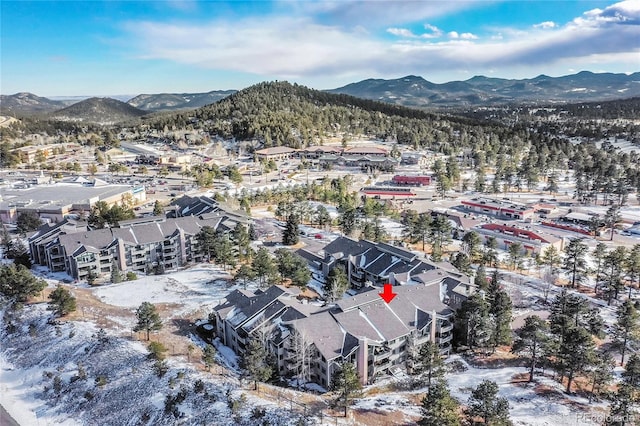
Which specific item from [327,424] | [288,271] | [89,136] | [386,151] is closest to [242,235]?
[288,271]

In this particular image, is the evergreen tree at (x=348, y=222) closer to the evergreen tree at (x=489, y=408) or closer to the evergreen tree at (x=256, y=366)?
the evergreen tree at (x=256, y=366)

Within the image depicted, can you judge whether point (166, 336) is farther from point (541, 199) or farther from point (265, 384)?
point (541, 199)

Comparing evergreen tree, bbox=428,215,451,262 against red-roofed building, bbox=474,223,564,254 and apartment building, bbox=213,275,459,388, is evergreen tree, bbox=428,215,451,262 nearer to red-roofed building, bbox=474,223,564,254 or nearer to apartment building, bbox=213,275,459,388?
red-roofed building, bbox=474,223,564,254

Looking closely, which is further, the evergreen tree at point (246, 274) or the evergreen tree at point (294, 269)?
the evergreen tree at point (294, 269)

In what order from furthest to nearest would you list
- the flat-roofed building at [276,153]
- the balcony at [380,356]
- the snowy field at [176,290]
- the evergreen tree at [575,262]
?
1. the flat-roofed building at [276,153]
2. the evergreen tree at [575,262]
3. the snowy field at [176,290]
4. the balcony at [380,356]

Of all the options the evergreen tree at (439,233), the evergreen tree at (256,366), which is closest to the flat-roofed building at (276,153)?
the evergreen tree at (439,233)
